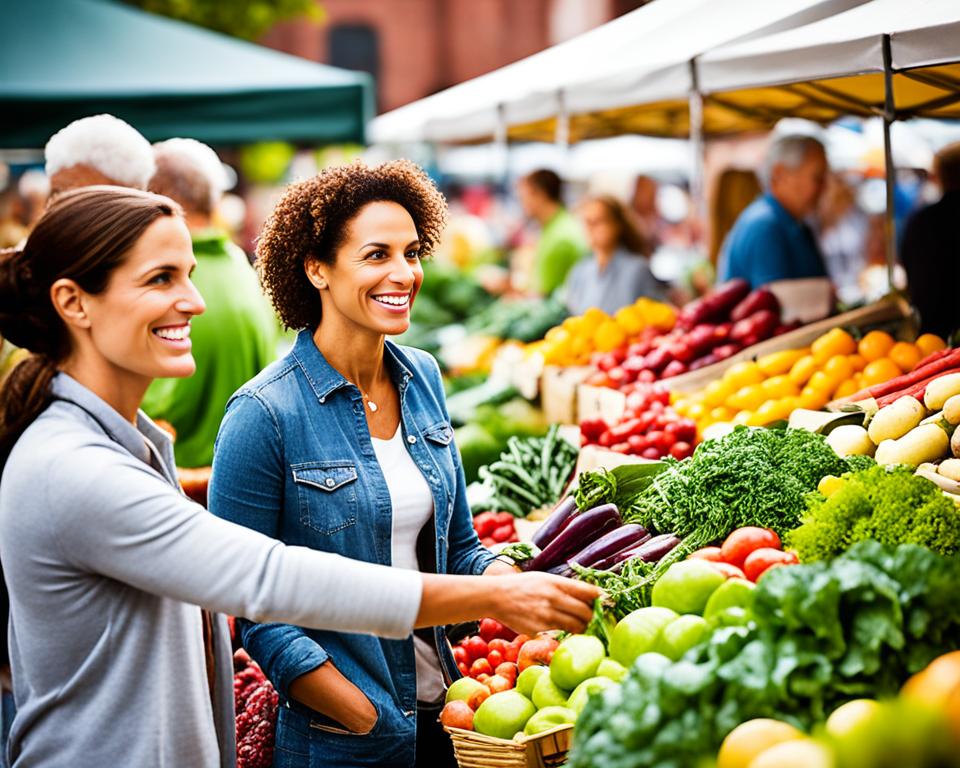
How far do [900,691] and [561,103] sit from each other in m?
5.68

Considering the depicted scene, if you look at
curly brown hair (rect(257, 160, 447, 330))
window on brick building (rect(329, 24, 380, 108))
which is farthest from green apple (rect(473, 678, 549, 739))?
window on brick building (rect(329, 24, 380, 108))

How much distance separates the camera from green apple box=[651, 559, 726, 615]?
271cm

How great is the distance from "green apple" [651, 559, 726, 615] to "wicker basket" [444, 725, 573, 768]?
404 mm

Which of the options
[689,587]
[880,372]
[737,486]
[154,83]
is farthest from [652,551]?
[154,83]

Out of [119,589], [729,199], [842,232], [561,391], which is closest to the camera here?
[119,589]

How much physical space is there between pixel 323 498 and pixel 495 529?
1887 mm

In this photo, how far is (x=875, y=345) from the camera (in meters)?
5.00

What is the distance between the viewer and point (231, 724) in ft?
8.41

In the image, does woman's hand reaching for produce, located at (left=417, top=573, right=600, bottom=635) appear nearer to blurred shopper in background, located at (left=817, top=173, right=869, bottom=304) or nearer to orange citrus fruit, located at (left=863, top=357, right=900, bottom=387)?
orange citrus fruit, located at (left=863, top=357, right=900, bottom=387)

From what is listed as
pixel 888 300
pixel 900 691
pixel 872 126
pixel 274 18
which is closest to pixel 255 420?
pixel 900 691

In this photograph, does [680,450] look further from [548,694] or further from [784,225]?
[784,225]

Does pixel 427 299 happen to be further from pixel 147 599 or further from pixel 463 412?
pixel 147 599

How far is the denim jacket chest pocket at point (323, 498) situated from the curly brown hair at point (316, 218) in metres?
0.49

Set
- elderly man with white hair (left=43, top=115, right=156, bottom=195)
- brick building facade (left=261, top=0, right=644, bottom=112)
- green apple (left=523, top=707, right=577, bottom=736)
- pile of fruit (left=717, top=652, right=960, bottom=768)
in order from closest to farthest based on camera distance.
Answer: pile of fruit (left=717, top=652, right=960, bottom=768) → green apple (left=523, top=707, right=577, bottom=736) → elderly man with white hair (left=43, top=115, right=156, bottom=195) → brick building facade (left=261, top=0, right=644, bottom=112)
